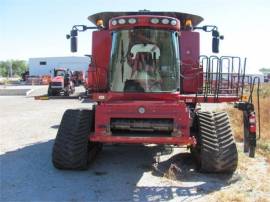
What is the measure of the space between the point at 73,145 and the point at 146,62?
206 centimetres

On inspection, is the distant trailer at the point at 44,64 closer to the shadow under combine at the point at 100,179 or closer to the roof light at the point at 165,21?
the shadow under combine at the point at 100,179

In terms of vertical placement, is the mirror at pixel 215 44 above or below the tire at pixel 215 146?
above

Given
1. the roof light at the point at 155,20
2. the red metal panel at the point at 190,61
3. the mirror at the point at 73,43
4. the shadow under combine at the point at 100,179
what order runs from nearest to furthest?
the shadow under combine at the point at 100,179, the roof light at the point at 155,20, the mirror at the point at 73,43, the red metal panel at the point at 190,61

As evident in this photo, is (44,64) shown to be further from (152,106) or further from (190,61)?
(152,106)

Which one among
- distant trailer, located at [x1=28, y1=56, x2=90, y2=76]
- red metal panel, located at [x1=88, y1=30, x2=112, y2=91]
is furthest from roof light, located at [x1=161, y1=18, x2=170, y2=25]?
distant trailer, located at [x1=28, y1=56, x2=90, y2=76]

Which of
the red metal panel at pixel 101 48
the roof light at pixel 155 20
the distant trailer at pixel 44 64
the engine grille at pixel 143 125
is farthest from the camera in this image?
the distant trailer at pixel 44 64

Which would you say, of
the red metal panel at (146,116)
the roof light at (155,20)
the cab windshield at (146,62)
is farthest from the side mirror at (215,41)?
the red metal panel at (146,116)

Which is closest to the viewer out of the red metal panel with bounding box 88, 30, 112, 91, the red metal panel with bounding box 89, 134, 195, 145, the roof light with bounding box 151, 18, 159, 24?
the red metal panel with bounding box 89, 134, 195, 145

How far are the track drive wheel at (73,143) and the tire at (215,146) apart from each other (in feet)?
6.72

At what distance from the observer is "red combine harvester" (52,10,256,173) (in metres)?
8.03

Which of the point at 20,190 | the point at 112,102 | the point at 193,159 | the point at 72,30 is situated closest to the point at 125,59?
the point at 112,102

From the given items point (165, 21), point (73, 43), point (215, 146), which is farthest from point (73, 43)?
point (215, 146)

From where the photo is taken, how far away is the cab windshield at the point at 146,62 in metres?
8.78

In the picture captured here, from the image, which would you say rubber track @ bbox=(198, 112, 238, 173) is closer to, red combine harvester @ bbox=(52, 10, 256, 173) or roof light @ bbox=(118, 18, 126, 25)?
red combine harvester @ bbox=(52, 10, 256, 173)
